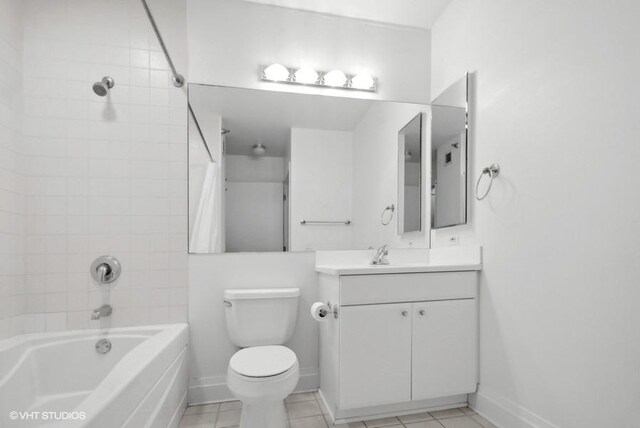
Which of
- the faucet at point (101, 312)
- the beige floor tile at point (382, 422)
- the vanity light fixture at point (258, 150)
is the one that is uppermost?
the vanity light fixture at point (258, 150)

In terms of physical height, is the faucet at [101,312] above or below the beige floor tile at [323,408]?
above

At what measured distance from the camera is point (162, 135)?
78.1 inches

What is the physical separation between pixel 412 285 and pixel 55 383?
1.85 meters

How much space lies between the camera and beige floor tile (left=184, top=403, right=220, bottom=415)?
74.3 inches

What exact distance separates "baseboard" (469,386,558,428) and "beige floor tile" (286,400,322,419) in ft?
2.89

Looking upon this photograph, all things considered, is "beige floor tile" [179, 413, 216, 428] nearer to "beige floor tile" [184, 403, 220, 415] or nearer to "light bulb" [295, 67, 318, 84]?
"beige floor tile" [184, 403, 220, 415]

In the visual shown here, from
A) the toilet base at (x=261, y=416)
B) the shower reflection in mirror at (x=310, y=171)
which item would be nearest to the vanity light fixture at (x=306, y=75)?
the shower reflection in mirror at (x=310, y=171)

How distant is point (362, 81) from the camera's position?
2307mm

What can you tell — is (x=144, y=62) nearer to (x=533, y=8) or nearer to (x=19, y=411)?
(x=19, y=411)

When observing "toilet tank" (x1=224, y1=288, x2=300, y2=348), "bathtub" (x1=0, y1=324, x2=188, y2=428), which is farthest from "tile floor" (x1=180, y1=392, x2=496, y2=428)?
"toilet tank" (x1=224, y1=288, x2=300, y2=348)

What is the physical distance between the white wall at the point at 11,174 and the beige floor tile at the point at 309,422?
59.2 inches

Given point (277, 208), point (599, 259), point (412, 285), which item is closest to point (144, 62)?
point (277, 208)

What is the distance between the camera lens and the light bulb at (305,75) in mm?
2199

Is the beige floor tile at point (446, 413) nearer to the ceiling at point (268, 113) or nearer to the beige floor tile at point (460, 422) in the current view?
the beige floor tile at point (460, 422)
